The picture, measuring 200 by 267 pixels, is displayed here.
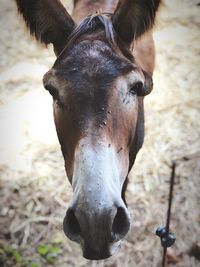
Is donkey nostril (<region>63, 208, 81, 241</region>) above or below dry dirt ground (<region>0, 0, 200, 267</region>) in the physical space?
above

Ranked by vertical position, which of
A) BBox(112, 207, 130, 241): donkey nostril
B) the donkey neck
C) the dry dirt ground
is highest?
the donkey neck

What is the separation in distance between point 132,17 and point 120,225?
1.24 metres

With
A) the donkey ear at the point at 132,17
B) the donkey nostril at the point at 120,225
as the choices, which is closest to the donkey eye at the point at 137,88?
the donkey ear at the point at 132,17

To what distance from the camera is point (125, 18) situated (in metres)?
2.21

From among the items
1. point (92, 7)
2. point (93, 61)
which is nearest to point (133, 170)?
point (92, 7)

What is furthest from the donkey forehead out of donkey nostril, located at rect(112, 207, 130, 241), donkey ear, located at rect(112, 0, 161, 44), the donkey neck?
the donkey neck

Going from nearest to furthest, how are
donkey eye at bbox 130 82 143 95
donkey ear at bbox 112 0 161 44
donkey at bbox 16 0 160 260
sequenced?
donkey at bbox 16 0 160 260 < donkey eye at bbox 130 82 143 95 < donkey ear at bbox 112 0 161 44

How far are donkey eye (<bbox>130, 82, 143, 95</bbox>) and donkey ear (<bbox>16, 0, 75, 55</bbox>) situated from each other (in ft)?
1.87

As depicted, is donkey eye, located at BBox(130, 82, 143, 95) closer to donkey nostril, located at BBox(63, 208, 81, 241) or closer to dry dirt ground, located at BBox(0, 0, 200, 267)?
dry dirt ground, located at BBox(0, 0, 200, 267)

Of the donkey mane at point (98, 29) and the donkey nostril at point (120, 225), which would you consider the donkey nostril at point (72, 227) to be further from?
the donkey mane at point (98, 29)

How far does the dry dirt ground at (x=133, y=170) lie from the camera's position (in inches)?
128

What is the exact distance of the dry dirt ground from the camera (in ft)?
10.7

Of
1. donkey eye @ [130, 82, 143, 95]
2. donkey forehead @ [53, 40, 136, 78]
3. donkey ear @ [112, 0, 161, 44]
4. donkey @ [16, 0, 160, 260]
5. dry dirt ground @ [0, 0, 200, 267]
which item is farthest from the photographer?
dry dirt ground @ [0, 0, 200, 267]

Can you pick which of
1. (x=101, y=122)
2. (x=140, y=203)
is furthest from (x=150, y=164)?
(x=101, y=122)
